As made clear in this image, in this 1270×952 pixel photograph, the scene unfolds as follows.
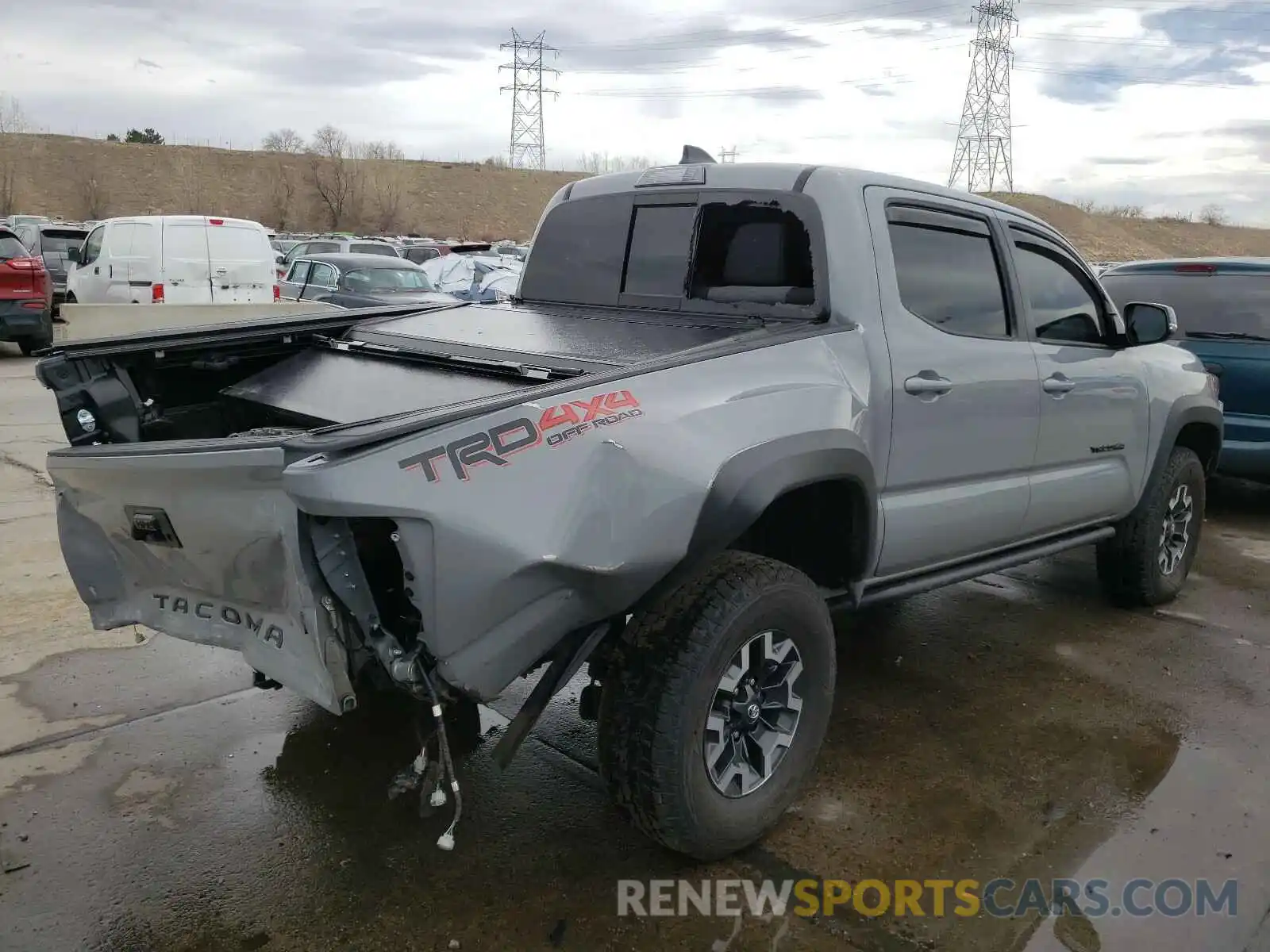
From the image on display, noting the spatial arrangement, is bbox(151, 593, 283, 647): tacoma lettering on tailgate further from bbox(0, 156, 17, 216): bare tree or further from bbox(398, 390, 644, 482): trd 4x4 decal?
bbox(0, 156, 17, 216): bare tree

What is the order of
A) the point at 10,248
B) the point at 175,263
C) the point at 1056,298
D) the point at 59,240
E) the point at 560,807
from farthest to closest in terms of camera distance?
the point at 59,240, the point at 175,263, the point at 10,248, the point at 1056,298, the point at 560,807

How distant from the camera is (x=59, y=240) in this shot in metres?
19.0

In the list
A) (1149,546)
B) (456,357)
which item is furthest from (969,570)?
(456,357)

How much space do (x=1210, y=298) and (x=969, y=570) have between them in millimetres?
4520

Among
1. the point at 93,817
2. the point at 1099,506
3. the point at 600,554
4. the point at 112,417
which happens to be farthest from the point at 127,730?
the point at 1099,506

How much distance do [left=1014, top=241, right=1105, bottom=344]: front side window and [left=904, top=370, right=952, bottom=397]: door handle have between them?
0.91 metres

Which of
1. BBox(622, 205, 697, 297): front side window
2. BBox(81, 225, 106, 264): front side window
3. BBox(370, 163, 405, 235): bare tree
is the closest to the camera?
BBox(622, 205, 697, 297): front side window

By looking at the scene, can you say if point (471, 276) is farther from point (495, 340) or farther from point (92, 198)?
point (92, 198)

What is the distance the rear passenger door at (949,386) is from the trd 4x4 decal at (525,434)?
1.28 metres

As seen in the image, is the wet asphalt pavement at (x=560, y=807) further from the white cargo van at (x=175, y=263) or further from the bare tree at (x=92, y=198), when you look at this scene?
the bare tree at (x=92, y=198)

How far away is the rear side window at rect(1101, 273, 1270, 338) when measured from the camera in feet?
22.4

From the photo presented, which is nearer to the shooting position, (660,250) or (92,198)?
(660,250)

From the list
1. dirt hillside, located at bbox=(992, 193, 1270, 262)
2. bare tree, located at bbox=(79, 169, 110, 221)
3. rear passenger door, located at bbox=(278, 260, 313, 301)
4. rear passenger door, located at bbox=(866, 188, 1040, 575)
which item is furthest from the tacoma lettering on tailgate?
dirt hillside, located at bbox=(992, 193, 1270, 262)

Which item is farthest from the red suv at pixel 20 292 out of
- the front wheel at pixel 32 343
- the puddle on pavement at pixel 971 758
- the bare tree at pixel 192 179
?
the bare tree at pixel 192 179
